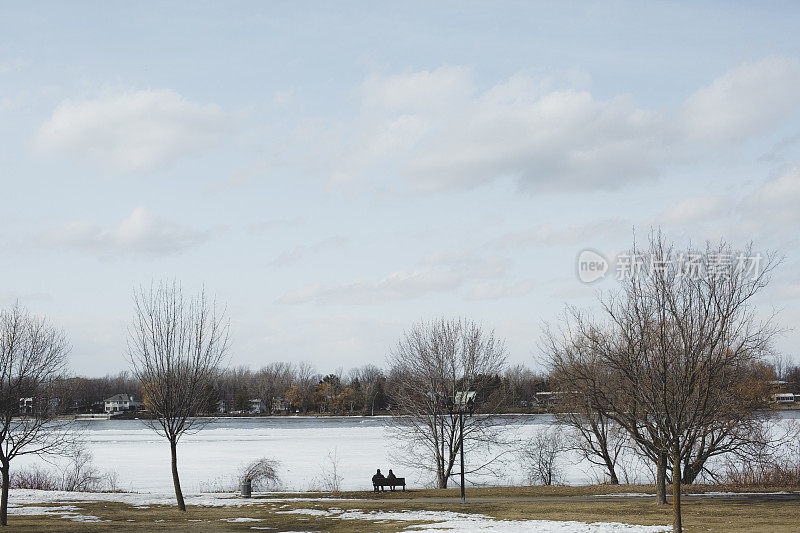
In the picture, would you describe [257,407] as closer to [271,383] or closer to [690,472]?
[271,383]

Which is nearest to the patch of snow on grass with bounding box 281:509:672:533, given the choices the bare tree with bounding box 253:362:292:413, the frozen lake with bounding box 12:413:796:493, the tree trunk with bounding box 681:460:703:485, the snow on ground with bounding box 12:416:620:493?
the snow on ground with bounding box 12:416:620:493

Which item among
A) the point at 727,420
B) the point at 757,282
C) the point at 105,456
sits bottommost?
the point at 105,456

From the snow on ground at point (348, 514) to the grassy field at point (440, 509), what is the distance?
0.54m

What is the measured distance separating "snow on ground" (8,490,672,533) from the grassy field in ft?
1.79

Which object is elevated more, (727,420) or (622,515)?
(727,420)

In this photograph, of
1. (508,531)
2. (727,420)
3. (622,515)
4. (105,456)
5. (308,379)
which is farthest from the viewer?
(308,379)

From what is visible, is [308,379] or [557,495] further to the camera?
[308,379]

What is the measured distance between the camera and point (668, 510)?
2375 cm

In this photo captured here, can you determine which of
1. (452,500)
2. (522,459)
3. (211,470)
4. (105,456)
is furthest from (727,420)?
(105,456)

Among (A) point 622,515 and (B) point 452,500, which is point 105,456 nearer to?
(B) point 452,500

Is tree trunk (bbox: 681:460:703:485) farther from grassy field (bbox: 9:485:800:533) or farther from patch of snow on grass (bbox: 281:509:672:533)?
patch of snow on grass (bbox: 281:509:672:533)

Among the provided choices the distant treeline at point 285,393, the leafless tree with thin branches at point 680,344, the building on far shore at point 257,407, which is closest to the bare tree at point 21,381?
the leafless tree with thin branches at point 680,344

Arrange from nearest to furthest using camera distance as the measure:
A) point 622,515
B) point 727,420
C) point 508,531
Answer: point 508,531 < point 622,515 < point 727,420

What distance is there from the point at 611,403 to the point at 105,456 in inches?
1660
